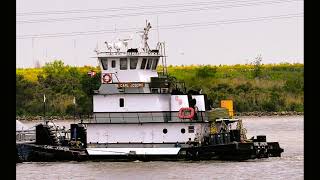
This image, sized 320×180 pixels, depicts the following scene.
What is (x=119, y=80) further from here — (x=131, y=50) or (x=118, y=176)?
(x=118, y=176)

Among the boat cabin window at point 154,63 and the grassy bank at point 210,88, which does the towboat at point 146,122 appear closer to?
the boat cabin window at point 154,63

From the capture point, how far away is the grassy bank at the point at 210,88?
324 feet

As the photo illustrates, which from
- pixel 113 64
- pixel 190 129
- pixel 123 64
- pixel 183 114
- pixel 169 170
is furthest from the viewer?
pixel 113 64

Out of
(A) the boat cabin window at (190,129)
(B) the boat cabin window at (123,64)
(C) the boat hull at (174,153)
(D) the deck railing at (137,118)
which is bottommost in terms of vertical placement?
(C) the boat hull at (174,153)

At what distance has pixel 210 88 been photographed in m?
99.3

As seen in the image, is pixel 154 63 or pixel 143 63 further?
pixel 154 63

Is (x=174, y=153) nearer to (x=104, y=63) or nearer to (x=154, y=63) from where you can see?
(x=154, y=63)

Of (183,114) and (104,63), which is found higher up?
(104,63)

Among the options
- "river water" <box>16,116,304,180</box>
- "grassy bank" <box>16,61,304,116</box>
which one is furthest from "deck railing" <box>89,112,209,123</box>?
"grassy bank" <box>16,61,304,116</box>

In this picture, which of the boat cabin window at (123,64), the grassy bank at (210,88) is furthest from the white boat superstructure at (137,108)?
the grassy bank at (210,88)

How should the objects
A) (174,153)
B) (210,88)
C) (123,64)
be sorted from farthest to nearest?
(210,88), (123,64), (174,153)

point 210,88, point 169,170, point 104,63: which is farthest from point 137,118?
point 210,88

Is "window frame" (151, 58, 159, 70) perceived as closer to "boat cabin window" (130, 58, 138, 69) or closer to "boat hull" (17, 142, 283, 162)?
"boat cabin window" (130, 58, 138, 69)
